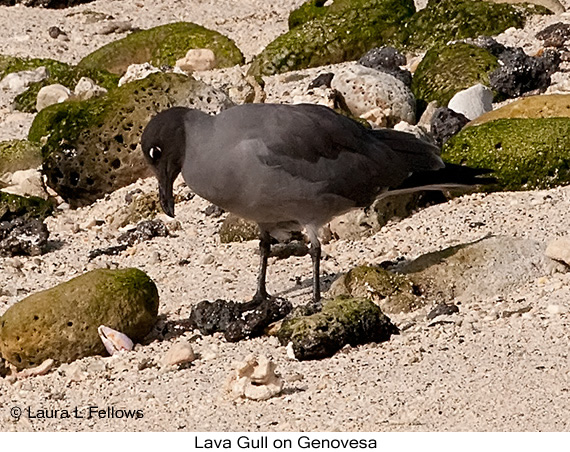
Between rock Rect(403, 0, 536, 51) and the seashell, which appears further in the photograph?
rock Rect(403, 0, 536, 51)

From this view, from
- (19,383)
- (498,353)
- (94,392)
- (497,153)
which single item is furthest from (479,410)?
(497,153)

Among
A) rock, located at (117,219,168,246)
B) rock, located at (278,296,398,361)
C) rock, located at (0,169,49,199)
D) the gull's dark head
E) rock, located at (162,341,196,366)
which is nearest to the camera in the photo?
rock, located at (278,296,398,361)

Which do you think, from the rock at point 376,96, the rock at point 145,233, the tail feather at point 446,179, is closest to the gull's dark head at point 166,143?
the tail feather at point 446,179

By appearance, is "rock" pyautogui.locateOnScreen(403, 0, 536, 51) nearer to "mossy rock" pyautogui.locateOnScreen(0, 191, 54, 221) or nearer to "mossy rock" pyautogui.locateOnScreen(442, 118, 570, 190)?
"mossy rock" pyautogui.locateOnScreen(442, 118, 570, 190)

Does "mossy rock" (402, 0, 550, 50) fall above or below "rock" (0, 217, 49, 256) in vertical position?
above

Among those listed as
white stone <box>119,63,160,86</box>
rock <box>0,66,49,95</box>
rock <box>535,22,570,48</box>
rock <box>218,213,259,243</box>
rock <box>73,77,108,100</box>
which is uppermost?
rock <box>535,22,570,48</box>

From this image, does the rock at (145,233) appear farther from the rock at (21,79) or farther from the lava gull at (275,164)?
the rock at (21,79)

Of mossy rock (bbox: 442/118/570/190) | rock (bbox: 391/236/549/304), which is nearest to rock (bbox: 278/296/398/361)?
rock (bbox: 391/236/549/304)
